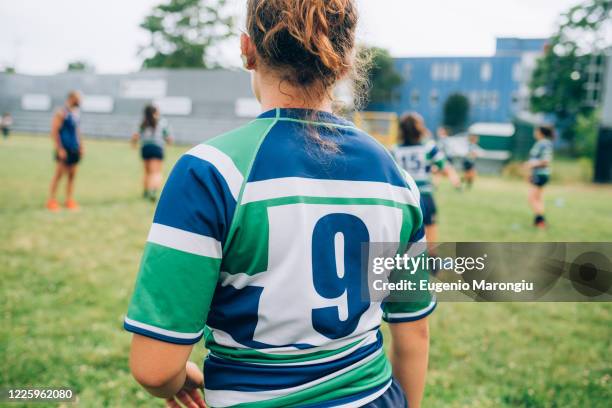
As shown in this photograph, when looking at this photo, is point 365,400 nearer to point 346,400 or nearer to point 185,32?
point 346,400

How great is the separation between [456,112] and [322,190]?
202 ft

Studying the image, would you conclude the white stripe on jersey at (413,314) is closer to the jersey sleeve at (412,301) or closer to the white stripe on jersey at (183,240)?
the jersey sleeve at (412,301)

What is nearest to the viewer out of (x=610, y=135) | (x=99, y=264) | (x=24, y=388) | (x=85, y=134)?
(x=24, y=388)

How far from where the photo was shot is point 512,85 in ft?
194

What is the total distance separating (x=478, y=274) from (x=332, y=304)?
0.90 meters

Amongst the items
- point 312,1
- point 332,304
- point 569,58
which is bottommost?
point 332,304

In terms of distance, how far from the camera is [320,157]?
1.24 m

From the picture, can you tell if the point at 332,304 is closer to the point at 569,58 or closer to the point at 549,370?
the point at 549,370

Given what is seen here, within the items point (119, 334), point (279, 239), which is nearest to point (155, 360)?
point (279, 239)

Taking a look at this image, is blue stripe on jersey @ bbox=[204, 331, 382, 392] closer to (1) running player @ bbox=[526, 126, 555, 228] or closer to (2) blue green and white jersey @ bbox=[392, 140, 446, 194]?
(2) blue green and white jersey @ bbox=[392, 140, 446, 194]

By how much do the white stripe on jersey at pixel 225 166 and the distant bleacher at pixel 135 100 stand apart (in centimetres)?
3795

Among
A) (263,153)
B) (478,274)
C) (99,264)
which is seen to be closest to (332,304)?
(263,153)

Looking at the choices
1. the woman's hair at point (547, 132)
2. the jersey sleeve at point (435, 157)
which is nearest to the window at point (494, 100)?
the woman's hair at point (547, 132)

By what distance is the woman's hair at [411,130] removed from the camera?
6.65 m
